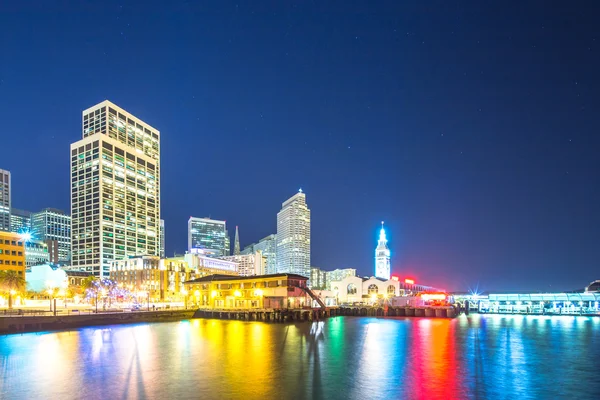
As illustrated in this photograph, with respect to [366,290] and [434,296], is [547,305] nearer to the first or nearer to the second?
[434,296]

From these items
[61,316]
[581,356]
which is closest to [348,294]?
[61,316]

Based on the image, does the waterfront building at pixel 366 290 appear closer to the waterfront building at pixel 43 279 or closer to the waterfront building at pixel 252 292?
the waterfront building at pixel 252 292

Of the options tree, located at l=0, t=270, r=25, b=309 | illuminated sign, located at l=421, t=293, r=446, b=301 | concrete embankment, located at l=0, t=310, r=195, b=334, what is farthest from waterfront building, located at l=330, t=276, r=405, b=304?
tree, located at l=0, t=270, r=25, b=309

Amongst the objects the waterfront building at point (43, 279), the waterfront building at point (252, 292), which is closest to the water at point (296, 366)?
the waterfront building at point (252, 292)

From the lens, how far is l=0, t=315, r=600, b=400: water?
30.9 m

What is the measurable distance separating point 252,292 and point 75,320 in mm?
39529

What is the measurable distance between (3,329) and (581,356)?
77.2 metres

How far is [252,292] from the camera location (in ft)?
341

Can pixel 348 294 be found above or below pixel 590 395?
below

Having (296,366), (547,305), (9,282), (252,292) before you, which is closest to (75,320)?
(9,282)

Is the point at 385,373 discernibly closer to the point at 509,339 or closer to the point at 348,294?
the point at 509,339

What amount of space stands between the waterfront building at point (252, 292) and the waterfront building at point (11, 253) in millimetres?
49628

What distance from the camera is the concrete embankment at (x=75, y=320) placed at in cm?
6712

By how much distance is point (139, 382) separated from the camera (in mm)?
33438
